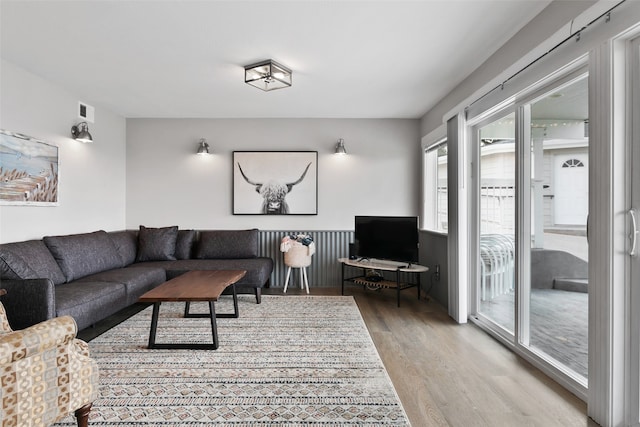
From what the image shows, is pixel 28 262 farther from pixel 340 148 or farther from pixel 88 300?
pixel 340 148

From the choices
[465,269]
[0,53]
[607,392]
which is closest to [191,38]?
[0,53]

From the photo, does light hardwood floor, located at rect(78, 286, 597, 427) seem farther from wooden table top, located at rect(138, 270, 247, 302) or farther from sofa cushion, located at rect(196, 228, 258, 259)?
sofa cushion, located at rect(196, 228, 258, 259)

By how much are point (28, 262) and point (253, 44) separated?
2.63 metres

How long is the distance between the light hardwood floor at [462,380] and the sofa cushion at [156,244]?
2804 mm

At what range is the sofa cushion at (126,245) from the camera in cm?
400

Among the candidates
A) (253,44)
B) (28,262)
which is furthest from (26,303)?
(253,44)

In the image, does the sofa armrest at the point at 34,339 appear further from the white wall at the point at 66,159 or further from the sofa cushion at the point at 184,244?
the sofa cushion at the point at 184,244

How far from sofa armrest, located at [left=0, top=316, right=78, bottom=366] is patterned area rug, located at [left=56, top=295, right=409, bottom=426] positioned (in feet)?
1.86

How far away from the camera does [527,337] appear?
2480 mm

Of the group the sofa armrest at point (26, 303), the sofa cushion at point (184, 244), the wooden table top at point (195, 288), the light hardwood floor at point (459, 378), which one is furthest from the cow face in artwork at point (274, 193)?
the sofa armrest at point (26, 303)

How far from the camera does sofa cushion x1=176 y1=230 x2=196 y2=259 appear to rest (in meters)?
4.44

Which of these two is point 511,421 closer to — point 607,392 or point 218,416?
point 607,392

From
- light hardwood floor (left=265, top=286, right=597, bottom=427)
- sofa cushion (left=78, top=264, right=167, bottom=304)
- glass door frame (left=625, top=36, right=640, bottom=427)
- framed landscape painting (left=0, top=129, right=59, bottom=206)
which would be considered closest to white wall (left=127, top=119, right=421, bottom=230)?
sofa cushion (left=78, top=264, right=167, bottom=304)

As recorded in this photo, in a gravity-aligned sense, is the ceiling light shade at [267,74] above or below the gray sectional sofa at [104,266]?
above
